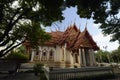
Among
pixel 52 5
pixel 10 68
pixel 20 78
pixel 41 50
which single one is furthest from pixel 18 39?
pixel 41 50

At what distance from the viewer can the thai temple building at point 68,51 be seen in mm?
25094

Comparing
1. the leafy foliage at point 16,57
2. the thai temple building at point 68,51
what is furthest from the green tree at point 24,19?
the thai temple building at point 68,51

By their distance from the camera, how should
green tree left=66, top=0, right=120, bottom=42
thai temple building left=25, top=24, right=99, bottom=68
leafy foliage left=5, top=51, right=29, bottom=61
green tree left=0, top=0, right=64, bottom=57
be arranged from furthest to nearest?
thai temple building left=25, top=24, right=99, bottom=68
leafy foliage left=5, top=51, right=29, bottom=61
green tree left=0, top=0, right=64, bottom=57
green tree left=66, top=0, right=120, bottom=42

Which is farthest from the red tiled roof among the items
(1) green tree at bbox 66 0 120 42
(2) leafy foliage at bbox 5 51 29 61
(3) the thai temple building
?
(2) leafy foliage at bbox 5 51 29 61

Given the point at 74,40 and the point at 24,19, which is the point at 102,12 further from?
the point at 74,40

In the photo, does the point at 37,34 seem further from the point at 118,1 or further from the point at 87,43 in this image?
the point at 87,43

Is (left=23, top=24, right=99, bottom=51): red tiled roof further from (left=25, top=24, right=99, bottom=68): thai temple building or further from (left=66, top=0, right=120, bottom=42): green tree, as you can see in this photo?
(left=66, top=0, right=120, bottom=42): green tree

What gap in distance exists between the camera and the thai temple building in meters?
25.1

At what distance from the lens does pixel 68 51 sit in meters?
27.8

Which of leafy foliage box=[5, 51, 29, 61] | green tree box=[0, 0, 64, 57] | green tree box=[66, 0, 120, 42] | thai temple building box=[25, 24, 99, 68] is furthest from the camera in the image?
thai temple building box=[25, 24, 99, 68]

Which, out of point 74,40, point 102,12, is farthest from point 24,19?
point 74,40

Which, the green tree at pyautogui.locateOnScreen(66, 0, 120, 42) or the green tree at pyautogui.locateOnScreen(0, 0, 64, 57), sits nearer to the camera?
the green tree at pyautogui.locateOnScreen(66, 0, 120, 42)

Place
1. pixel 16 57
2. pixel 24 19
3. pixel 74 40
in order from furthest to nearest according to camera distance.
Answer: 1. pixel 74 40
2. pixel 16 57
3. pixel 24 19

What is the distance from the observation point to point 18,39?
16.8 meters
